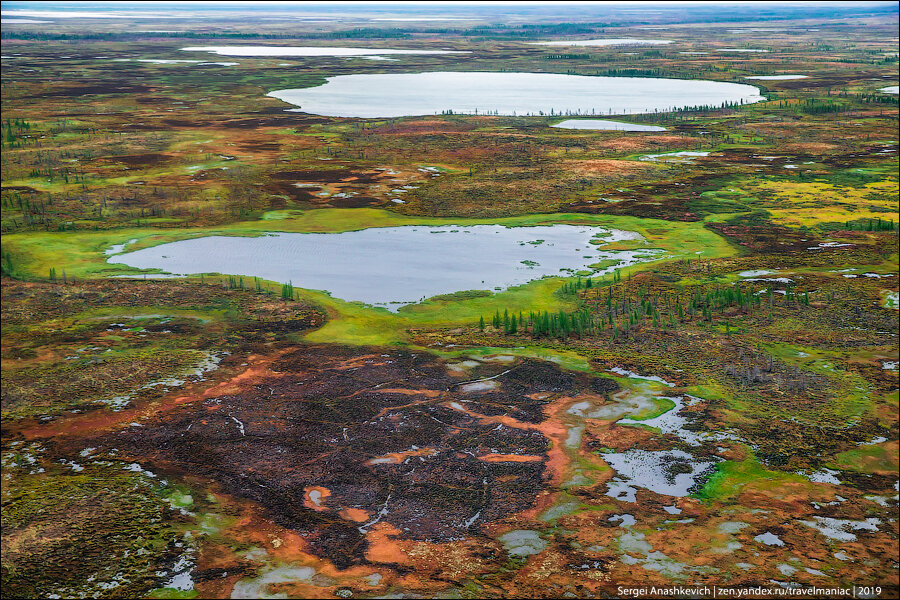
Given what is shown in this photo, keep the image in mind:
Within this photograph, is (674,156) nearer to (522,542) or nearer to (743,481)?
(743,481)

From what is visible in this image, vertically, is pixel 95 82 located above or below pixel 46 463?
above

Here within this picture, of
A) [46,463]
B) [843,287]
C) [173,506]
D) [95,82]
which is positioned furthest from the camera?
[95,82]

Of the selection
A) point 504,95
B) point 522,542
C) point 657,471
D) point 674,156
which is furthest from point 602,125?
point 522,542

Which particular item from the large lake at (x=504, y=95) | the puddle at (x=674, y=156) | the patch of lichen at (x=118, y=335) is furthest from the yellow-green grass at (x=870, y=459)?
the large lake at (x=504, y=95)

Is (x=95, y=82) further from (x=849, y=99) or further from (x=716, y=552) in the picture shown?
(x=716, y=552)

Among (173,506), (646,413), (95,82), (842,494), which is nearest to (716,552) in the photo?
(842,494)

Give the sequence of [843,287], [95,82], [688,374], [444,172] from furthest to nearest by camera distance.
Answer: [95,82], [444,172], [843,287], [688,374]
